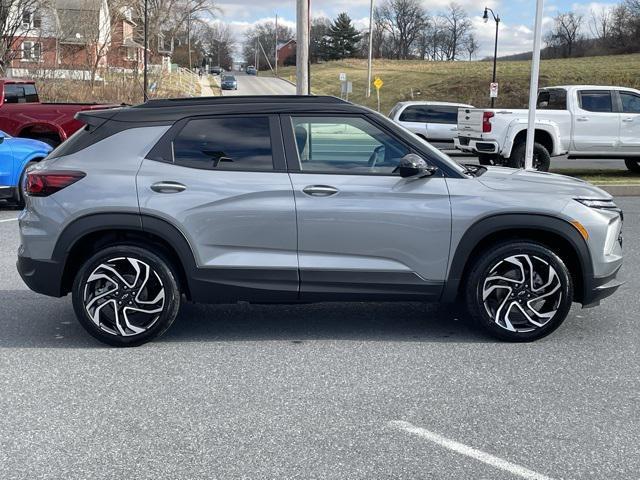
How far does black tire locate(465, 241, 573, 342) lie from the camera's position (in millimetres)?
5230

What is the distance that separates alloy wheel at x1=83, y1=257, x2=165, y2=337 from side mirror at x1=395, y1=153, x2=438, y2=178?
1.84 meters

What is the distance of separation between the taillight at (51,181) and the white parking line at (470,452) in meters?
2.79

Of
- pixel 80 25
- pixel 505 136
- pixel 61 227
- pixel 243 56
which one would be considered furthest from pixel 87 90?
pixel 243 56

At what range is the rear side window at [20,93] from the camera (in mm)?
16328

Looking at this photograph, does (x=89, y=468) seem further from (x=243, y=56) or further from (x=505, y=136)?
(x=243, y=56)

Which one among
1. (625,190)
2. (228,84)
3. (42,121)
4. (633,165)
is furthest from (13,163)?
(228,84)

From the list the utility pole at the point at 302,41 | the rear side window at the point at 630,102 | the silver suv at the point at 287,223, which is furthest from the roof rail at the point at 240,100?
the rear side window at the point at 630,102

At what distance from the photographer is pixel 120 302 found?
5.20 metres

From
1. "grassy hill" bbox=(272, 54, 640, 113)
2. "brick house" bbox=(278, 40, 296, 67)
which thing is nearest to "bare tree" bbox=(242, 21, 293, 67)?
"brick house" bbox=(278, 40, 296, 67)

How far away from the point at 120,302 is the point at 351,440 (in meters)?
2.18

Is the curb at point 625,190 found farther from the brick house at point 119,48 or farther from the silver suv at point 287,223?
the brick house at point 119,48

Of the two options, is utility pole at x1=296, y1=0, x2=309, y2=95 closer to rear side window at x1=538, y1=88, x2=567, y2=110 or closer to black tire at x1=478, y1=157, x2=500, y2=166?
black tire at x1=478, y1=157, x2=500, y2=166

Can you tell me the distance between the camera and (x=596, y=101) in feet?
55.9

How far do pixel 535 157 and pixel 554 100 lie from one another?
6.76 ft
